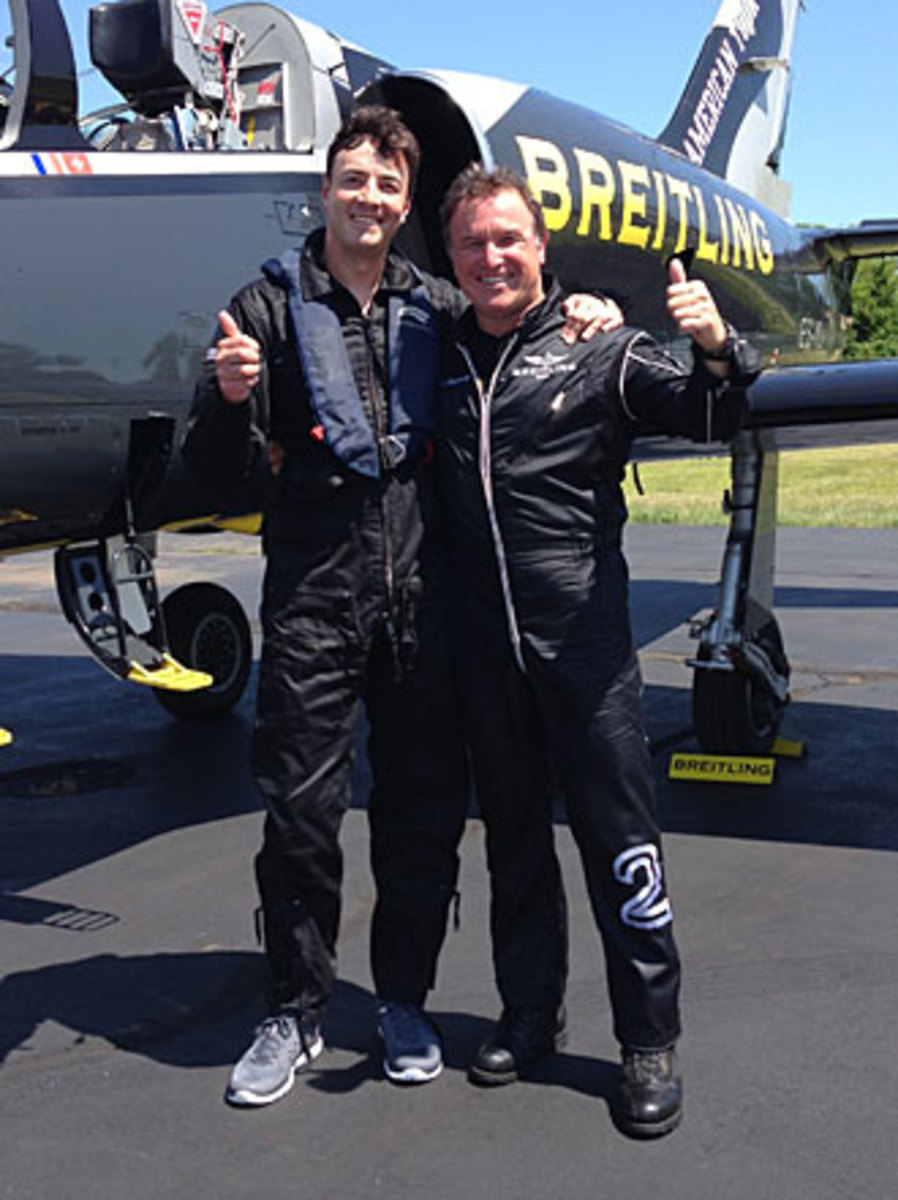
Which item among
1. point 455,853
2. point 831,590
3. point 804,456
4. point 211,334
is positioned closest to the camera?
point 455,853

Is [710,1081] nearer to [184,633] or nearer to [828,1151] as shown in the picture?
[828,1151]

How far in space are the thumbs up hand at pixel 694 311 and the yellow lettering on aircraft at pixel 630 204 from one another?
2504mm

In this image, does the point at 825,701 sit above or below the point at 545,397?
below

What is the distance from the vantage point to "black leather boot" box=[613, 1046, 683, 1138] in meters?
2.70

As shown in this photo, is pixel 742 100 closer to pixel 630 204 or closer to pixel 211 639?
pixel 630 204

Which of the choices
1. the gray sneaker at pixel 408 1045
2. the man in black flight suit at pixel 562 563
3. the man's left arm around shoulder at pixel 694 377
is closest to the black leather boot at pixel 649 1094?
the man in black flight suit at pixel 562 563

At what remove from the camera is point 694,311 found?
255 centimetres

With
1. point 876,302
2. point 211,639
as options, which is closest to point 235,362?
point 211,639

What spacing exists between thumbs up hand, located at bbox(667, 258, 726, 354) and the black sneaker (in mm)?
1540

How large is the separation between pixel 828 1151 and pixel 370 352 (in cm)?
192

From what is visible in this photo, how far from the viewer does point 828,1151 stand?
2.61 meters

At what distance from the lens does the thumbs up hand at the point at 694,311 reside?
2549mm

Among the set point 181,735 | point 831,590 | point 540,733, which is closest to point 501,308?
point 540,733

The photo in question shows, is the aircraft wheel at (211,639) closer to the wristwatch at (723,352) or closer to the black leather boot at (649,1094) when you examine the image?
the black leather boot at (649,1094)
